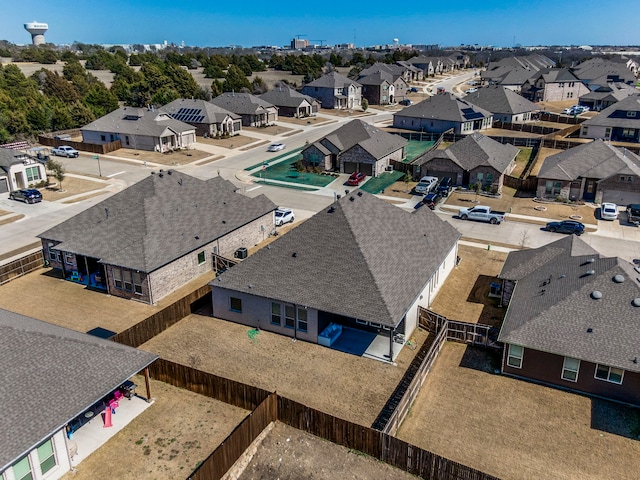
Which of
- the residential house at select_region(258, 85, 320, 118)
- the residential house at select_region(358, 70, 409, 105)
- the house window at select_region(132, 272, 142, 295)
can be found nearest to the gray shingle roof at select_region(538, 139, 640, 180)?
the house window at select_region(132, 272, 142, 295)

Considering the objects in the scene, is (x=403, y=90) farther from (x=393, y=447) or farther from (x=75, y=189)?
(x=393, y=447)

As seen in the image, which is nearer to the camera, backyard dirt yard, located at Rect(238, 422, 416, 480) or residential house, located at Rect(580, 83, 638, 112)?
backyard dirt yard, located at Rect(238, 422, 416, 480)

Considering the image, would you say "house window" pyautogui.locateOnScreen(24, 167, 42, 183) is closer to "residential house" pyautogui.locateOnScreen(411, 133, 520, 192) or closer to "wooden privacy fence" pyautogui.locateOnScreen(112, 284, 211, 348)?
"wooden privacy fence" pyautogui.locateOnScreen(112, 284, 211, 348)

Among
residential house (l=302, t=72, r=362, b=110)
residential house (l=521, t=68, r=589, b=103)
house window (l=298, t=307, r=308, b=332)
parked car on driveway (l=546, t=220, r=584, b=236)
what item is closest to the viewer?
house window (l=298, t=307, r=308, b=332)

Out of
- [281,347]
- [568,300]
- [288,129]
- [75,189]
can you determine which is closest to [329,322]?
[281,347]

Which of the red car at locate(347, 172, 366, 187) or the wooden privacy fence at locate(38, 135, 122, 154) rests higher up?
the wooden privacy fence at locate(38, 135, 122, 154)

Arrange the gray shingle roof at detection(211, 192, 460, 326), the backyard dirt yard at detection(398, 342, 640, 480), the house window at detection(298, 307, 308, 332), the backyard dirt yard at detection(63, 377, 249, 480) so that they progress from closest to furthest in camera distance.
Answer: the backyard dirt yard at detection(63, 377, 249, 480), the backyard dirt yard at detection(398, 342, 640, 480), the gray shingle roof at detection(211, 192, 460, 326), the house window at detection(298, 307, 308, 332)

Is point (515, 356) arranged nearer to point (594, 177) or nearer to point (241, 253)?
point (241, 253)

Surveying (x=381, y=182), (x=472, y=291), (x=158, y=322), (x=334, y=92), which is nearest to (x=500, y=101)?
(x=334, y=92)
